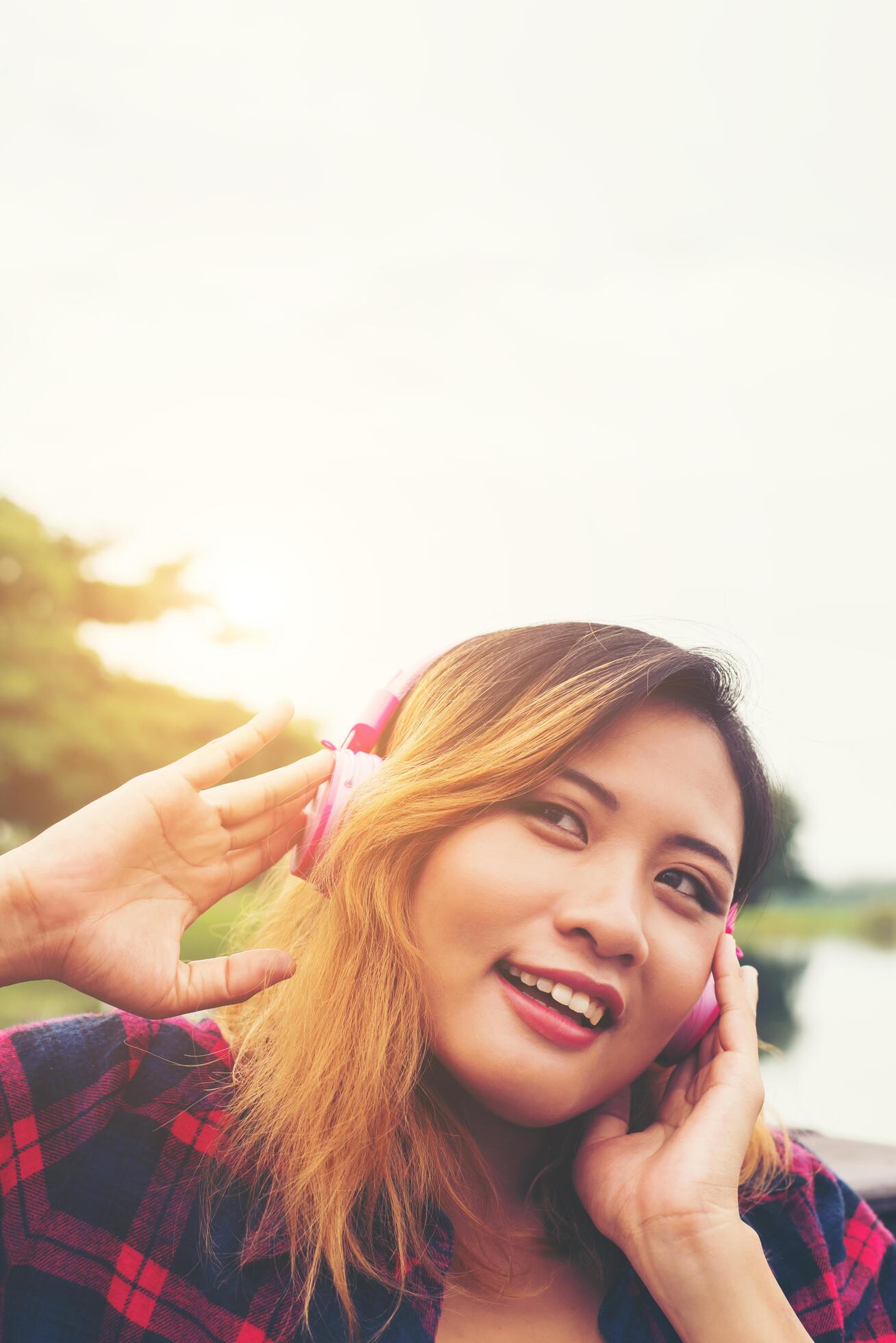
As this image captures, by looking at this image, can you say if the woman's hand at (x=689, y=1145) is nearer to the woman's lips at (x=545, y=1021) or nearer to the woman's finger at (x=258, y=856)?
the woman's lips at (x=545, y=1021)

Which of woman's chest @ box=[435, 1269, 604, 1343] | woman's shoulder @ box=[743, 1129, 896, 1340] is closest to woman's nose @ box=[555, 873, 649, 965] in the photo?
woman's chest @ box=[435, 1269, 604, 1343]

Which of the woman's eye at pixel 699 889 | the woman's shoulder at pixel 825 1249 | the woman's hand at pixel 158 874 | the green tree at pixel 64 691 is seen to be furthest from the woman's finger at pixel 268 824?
the green tree at pixel 64 691

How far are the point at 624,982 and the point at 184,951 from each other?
13625 mm

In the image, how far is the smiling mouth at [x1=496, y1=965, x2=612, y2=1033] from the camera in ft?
3.99

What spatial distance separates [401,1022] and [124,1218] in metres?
0.41

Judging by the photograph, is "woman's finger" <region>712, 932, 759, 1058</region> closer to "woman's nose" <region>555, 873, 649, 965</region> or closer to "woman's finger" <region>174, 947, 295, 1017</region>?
"woman's nose" <region>555, 873, 649, 965</region>

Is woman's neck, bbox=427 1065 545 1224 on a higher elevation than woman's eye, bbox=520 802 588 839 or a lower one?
lower

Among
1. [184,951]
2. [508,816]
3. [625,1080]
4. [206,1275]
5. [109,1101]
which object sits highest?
[508,816]

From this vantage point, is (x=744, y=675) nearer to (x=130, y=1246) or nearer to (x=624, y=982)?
(x=624, y=982)

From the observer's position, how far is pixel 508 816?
1.29 metres

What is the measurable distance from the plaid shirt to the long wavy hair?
27mm

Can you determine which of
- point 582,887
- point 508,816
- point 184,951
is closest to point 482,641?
point 508,816

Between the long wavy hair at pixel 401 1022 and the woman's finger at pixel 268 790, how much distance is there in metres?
0.08

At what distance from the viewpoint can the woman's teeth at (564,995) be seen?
1206 mm
